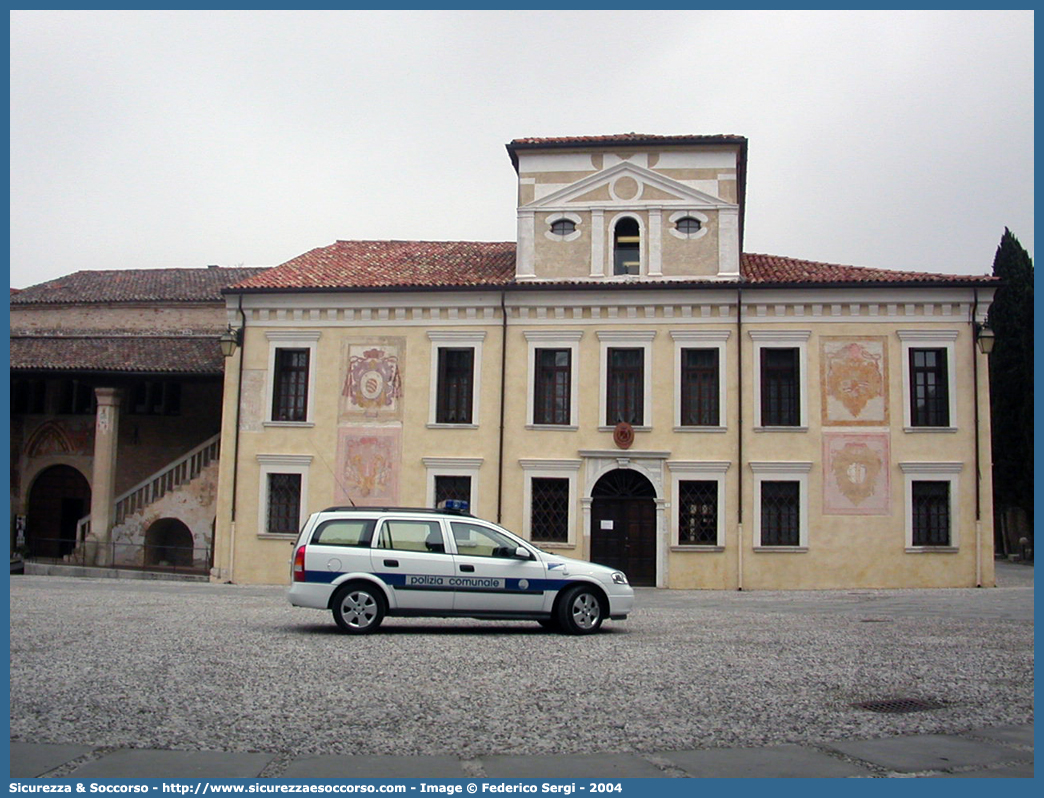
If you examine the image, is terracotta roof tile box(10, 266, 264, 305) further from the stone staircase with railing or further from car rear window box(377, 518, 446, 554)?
car rear window box(377, 518, 446, 554)

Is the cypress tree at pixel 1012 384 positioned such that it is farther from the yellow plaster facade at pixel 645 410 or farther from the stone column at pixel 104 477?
the stone column at pixel 104 477

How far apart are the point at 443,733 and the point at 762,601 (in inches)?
641

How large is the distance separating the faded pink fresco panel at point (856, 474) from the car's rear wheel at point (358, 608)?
15.8 metres

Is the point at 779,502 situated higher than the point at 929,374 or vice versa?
the point at 929,374

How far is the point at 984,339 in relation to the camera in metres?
26.2

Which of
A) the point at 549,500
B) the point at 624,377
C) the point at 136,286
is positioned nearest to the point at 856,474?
the point at 624,377

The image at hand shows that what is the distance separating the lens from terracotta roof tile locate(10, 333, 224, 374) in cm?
3166

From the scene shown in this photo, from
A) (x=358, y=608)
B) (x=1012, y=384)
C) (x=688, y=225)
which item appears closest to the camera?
(x=358, y=608)

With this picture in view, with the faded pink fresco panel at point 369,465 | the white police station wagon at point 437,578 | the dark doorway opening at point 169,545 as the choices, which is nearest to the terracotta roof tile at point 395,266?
the faded pink fresco panel at point 369,465

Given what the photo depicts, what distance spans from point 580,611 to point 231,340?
16956 millimetres

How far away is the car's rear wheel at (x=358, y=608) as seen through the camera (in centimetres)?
1405

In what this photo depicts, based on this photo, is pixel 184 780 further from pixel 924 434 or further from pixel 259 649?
pixel 924 434

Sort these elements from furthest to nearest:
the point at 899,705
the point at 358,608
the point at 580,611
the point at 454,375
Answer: the point at 454,375 < the point at 580,611 < the point at 358,608 < the point at 899,705

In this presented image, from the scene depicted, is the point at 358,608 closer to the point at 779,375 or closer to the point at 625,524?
the point at 625,524
